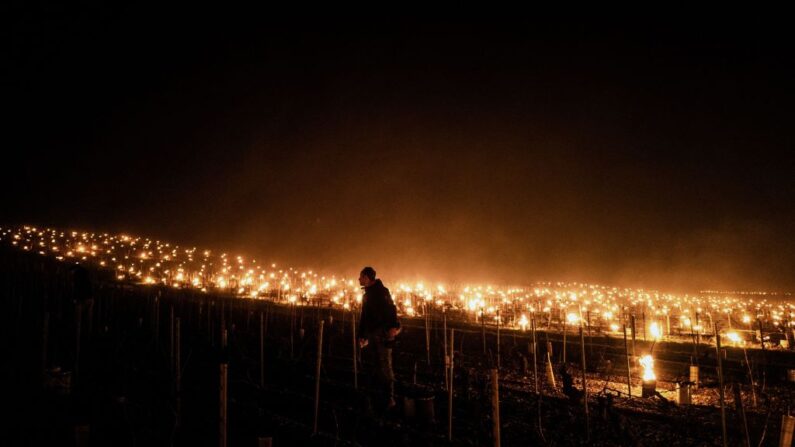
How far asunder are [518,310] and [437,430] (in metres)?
15.0

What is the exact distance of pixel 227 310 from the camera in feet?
55.6

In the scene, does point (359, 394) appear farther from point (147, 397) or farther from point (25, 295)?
point (25, 295)

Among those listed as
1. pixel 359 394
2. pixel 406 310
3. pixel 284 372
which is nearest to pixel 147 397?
pixel 284 372

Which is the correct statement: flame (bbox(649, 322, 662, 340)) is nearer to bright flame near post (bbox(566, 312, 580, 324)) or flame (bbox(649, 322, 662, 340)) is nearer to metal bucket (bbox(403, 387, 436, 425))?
bright flame near post (bbox(566, 312, 580, 324))

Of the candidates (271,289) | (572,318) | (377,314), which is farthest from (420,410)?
(271,289)

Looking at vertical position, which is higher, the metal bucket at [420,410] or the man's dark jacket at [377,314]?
the man's dark jacket at [377,314]

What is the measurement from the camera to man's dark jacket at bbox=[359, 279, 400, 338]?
273 inches

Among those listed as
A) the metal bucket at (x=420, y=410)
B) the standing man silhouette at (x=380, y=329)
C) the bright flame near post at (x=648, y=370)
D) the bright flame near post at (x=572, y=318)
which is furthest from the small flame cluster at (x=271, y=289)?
the metal bucket at (x=420, y=410)

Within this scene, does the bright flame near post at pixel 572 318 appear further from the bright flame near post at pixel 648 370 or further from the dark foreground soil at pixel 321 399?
the bright flame near post at pixel 648 370

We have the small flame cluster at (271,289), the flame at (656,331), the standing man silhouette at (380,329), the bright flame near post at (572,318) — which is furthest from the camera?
the small flame cluster at (271,289)

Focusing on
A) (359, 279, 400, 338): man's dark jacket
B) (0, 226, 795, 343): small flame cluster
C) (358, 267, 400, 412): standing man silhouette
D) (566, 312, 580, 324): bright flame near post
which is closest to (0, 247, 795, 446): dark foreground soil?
(358, 267, 400, 412): standing man silhouette

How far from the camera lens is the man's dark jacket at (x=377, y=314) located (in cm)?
694

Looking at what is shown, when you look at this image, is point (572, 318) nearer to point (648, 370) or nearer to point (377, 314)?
point (648, 370)

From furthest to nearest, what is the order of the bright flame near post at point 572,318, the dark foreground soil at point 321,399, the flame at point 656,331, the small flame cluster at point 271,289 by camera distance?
the small flame cluster at point 271,289 → the bright flame near post at point 572,318 → the flame at point 656,331 → the dark foreground soil at point 321,399
